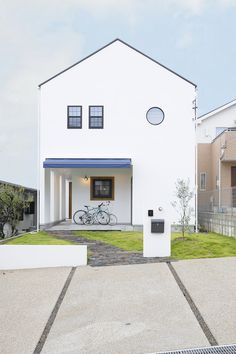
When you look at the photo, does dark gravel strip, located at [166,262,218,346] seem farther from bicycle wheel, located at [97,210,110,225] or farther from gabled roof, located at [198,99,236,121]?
gabled roof, located at [198,99,236,121]

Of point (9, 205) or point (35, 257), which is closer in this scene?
point (35, 257)

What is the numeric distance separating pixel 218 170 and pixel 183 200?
223 inches

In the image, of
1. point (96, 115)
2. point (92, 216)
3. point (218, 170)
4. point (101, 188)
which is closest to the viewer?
point (96, 115)

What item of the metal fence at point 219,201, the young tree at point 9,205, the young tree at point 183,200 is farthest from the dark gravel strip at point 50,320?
the metal fence at point 219,201

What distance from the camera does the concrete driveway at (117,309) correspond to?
15.4ft

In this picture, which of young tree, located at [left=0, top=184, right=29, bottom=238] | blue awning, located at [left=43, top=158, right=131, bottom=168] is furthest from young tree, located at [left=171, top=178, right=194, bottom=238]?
young tree, located at [left=0, top=184, right=29, bottom=238]

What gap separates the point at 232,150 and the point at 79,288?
47.2 feet

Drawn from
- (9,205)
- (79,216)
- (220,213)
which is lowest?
(79,216)

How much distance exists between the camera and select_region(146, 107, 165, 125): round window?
17578 mm

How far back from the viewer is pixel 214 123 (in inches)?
1002

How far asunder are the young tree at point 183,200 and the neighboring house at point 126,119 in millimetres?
319

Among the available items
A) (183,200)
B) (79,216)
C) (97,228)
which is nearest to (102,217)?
(79,216)

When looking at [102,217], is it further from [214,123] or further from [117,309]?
[117,309]

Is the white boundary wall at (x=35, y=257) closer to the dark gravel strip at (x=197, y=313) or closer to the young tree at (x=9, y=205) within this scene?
the dark gravel strip at (x=197, y=313)
